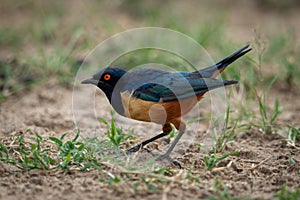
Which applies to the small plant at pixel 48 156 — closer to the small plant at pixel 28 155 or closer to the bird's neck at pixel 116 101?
the small plant at pixel 28 155

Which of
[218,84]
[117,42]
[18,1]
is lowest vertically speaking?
[218,84]

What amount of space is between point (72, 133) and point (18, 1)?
5632 millimetres

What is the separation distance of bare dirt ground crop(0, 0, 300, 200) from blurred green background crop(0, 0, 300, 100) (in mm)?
783

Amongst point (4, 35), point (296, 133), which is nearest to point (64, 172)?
point (296, 133)

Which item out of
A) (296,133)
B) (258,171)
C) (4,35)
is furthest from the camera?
(4,35)

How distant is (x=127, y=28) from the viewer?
8.49 meters

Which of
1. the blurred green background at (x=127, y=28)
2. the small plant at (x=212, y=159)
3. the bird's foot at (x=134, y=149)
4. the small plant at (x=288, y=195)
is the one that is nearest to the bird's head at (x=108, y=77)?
the bird's foot at (x=134, y=149)

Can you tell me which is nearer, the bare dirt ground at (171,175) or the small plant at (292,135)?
the bare dirt ground at (171,175)

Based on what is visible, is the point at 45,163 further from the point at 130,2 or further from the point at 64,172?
the point at 130,2

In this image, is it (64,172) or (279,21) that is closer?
(64,172)

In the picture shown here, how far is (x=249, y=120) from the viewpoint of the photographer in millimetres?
5512

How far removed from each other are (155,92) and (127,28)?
4362 millimetres

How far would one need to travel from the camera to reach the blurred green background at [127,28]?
22.1ft

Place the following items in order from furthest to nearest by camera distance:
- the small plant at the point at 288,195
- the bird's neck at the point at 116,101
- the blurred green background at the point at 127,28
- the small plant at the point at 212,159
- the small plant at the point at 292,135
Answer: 1. the blurred green background at the point at 127,28
2. the small plant at the point at 292,135
3. the bird's neck at the point at 116,101
4. the small plant at the point at 212,159
5. the small plant at the point at 288,195
